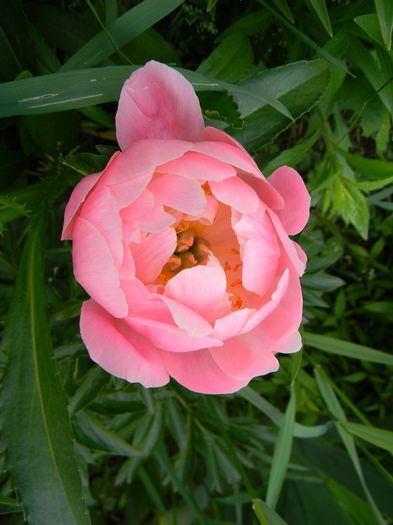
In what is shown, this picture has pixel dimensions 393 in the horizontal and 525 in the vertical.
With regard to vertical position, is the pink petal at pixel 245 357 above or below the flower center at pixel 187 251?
below

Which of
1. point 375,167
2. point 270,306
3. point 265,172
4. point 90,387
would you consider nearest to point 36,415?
point 90,387

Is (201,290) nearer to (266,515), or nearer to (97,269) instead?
(97,269)

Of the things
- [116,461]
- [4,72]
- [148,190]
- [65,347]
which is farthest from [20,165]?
[116,461]

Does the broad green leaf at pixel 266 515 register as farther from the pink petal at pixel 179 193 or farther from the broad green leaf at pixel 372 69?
the broad green leaf at pixel 372 69

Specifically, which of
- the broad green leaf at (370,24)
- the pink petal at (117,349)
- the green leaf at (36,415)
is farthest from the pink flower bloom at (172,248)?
the broad green leaf at (370,24)

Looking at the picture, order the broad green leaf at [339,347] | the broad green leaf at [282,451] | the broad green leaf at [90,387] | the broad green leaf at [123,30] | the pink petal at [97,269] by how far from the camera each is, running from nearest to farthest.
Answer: the pink petal at [97,269], the broad green leaf at [123,30], the broad green leaf at [90,387], the broad green leaf at [282,451], the broad green leaf at [339,347]

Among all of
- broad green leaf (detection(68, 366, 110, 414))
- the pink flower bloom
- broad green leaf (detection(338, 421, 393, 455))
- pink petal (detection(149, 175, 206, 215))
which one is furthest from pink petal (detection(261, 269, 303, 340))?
broad green leaf (detection(338, 421, 393, 455))

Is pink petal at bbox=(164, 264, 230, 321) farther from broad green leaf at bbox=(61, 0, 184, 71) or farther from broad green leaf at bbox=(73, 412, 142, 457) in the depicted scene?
broad green leaf at bbox=(73, 412, 142, 457)
